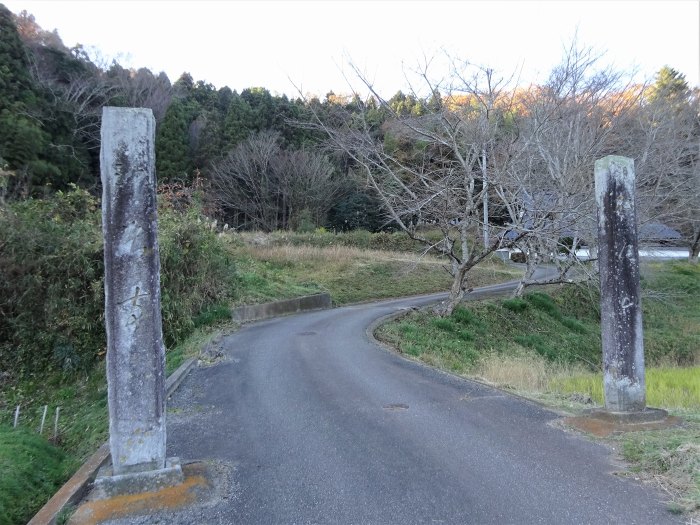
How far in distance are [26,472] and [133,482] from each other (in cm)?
234

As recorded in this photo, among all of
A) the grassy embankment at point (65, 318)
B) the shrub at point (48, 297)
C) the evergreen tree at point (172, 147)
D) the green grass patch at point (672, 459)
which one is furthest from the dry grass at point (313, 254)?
the green grass patch at point (672, 459)

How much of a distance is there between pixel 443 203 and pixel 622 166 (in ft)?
29.8

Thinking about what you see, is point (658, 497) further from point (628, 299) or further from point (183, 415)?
point (183, 415)

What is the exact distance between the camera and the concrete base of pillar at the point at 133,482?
174 inches

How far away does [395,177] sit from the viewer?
14.6 metres

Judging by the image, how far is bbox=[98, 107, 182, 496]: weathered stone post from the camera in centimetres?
445

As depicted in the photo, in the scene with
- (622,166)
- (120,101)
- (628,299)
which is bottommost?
(628,299)

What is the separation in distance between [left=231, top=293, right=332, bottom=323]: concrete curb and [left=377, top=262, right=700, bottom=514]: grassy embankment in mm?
4147

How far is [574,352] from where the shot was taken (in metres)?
18.0

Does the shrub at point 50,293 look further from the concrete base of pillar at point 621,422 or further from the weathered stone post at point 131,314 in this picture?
the concrete base of pillar at point 621,422

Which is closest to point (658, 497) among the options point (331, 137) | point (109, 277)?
point (109, 277)

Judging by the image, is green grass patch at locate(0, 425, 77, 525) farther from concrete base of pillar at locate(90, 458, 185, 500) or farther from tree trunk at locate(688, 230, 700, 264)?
tree trunk at locate(688, 230, 700, 264)

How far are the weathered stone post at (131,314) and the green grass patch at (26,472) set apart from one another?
1.52 m

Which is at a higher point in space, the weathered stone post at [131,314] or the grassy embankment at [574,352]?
the weathered stone post at [131,314]
